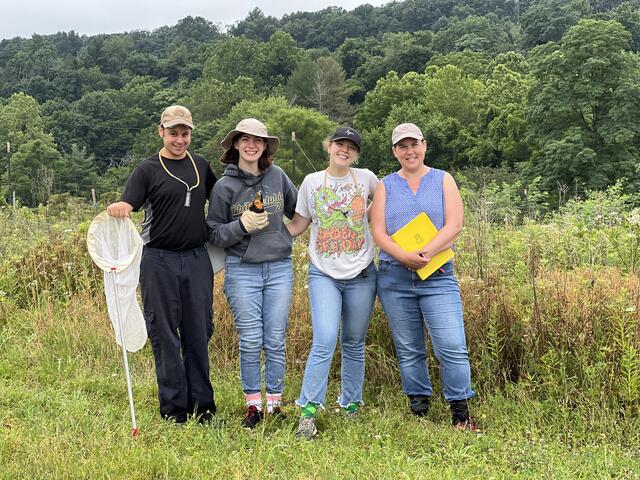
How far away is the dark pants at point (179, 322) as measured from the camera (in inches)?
153

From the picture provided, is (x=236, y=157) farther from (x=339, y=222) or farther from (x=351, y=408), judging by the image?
(x=351, y=408)

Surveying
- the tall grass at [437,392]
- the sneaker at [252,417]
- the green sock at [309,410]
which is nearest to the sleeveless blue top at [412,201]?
the tall grass at [437,392]

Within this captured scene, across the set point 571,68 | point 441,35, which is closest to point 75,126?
point 441,35

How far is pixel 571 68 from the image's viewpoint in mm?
35000

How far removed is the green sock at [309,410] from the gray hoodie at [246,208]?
93 centimetres

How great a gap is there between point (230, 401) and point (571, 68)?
35566mm

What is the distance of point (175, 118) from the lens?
153 inches


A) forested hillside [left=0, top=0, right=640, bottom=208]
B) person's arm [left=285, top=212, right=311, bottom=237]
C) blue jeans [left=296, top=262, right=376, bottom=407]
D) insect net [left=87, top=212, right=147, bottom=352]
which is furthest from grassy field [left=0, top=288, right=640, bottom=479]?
forested hillside [left=0, top=0, right=640, bottom=208]

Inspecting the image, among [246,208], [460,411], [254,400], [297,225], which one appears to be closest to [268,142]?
[246,208]

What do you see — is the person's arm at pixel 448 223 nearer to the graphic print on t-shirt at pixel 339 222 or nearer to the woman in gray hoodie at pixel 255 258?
the graphic print on t-shirt at pixel 339 222

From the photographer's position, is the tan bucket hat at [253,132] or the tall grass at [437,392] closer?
the tall grass at [437,392]

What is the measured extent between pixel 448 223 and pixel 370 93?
205ft

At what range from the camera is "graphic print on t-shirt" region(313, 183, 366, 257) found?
3.93m

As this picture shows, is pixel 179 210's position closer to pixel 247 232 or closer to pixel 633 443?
pixel 247 232
